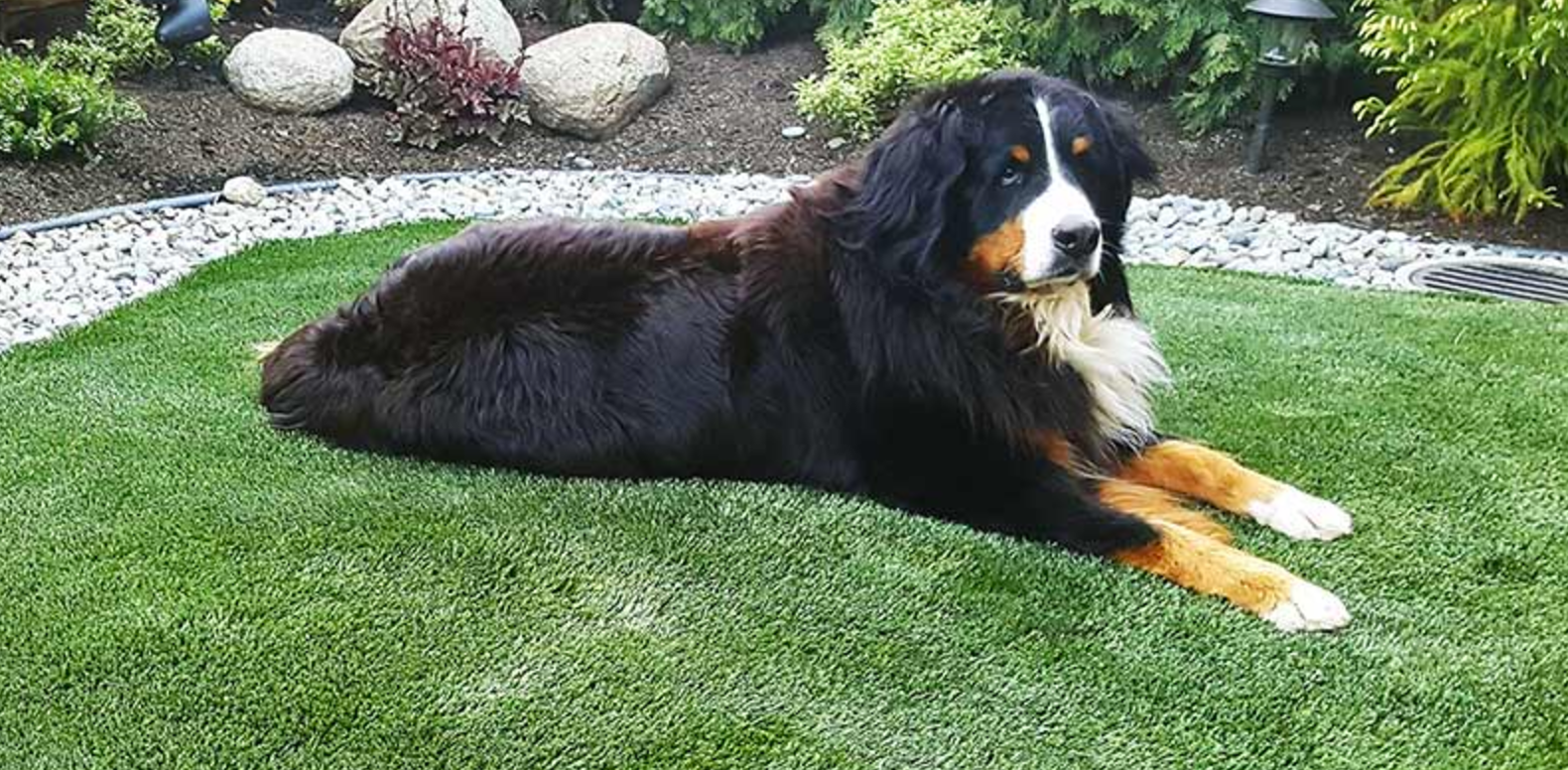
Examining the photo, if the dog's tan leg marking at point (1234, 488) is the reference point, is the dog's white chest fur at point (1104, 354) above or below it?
above

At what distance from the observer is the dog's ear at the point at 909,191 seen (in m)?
3.00

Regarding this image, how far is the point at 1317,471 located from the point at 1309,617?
33.6 inches

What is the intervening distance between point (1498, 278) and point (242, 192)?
19.0 feet

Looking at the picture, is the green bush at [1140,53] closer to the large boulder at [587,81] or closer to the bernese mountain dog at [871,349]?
the large boulder at [587,81]

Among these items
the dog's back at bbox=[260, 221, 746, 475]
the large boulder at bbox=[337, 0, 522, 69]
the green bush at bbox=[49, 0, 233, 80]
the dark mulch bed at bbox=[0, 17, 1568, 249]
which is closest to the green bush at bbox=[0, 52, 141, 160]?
the dark mulch bed at bbox=[0, 17, 1568, 249]

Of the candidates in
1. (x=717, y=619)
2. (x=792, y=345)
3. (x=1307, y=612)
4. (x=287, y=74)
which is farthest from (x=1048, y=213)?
(x=287, y=74)

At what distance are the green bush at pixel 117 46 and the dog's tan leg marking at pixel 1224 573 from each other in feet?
22.3

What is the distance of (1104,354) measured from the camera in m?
3.27

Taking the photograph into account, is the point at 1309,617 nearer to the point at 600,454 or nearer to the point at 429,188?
the point at 600,454

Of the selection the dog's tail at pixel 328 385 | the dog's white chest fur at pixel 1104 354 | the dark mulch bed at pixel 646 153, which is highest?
the dog's white chest fur at pixel 1104 354

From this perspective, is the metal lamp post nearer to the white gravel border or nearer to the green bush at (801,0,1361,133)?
the green bush at (801,0,1361,133)

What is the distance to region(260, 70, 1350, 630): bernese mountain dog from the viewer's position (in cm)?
300

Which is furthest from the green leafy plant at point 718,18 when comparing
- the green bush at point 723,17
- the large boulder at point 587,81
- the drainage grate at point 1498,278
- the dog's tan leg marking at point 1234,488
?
the dog's tan leg marking at point 1234,488

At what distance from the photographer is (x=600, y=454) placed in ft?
10.7
